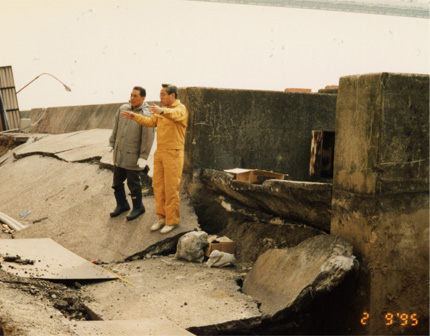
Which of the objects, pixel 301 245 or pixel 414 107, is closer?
pixel 414 107

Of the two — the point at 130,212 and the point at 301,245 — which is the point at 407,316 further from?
the point at 130,212

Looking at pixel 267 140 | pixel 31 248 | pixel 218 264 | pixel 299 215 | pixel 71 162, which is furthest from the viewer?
pixel 71 162

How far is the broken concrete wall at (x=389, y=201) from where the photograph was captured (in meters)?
4.48

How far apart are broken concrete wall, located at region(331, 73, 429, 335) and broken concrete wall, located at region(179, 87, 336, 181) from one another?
8.07ft

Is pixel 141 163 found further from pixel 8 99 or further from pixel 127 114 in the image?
pixel 8 99

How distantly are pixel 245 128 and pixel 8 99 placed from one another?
14.1m

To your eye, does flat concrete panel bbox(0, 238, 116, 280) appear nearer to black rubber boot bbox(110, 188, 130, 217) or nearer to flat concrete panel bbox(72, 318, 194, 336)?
black rubber boot bbox(110, 188, 130, 217)

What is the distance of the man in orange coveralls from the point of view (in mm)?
6199

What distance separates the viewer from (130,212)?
705cm

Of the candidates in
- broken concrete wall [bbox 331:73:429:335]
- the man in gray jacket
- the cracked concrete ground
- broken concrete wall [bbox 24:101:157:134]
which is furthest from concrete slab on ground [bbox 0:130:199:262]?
broken concrete wall [bbox 331:73:429:335]

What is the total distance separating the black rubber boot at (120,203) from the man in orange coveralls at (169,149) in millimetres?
871

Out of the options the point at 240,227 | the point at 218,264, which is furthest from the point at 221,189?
the point at 218,264

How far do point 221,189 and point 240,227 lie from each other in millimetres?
A: 535

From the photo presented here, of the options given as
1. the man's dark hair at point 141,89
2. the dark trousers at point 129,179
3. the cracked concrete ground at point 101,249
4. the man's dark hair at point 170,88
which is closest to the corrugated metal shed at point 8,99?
the cracked concrete ground at point 101,249
